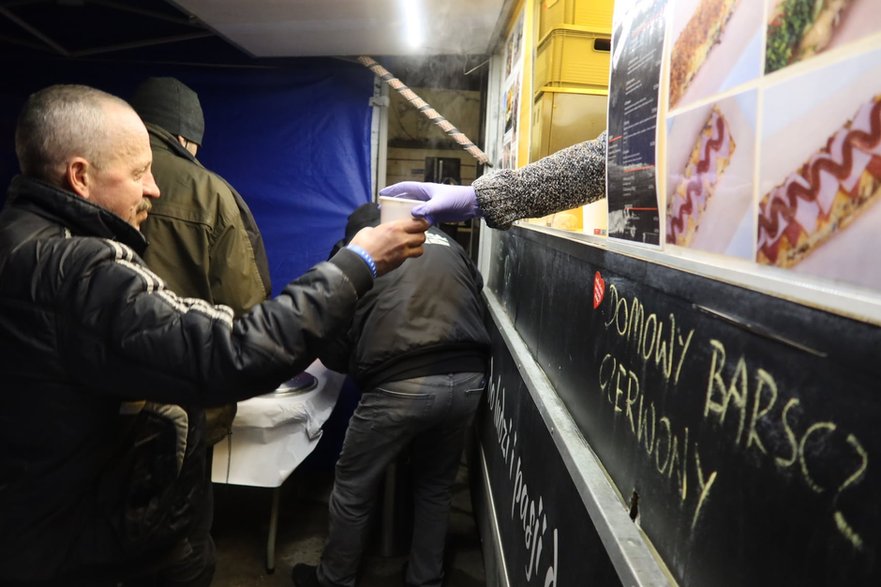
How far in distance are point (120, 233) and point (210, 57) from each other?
311 centimetres

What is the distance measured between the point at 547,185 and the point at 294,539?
2830 millimetres

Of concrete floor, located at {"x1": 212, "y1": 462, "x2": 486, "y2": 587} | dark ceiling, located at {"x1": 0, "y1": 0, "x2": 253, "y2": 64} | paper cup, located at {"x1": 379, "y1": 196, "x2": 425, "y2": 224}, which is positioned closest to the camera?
paper cup, located at {"x1": 379, "y1": 196, "x2": 425, "y2": 224}

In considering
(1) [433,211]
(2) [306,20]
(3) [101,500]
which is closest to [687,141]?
(1) [433,211]

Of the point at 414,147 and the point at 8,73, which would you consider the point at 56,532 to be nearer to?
the point at 8,73

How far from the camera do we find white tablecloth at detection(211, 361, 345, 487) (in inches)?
108

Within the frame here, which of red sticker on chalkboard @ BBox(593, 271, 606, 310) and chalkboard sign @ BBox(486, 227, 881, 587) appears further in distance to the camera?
red sticker on chalkboard @ BBox(593, 271, 606, 310)

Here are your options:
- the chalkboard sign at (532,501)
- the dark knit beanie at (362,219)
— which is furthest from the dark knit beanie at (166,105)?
the chalkboard sign at (532,501)

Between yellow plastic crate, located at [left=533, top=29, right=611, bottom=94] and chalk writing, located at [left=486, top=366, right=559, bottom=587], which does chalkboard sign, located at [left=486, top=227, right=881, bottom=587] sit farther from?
yellow plastic crate, located at [left=533, top=29, right=611, bottom=94]

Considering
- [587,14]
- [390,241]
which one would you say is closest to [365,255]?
[390,241]

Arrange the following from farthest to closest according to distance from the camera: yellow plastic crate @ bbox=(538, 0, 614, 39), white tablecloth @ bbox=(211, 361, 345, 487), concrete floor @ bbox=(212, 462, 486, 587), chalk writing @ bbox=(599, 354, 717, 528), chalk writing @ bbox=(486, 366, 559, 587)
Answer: concrete floor @ bbox=(212, 462, 486, 587) < white tablecloth @ bbox=(211, 361, 345, 487) < yellow plastic crate @ bbox=(538, 0, 614, 39) < chalk writing @ bbox=(486, 366, 559, 587) < chalk writing @ bbox=(599, 354, 717, 528)

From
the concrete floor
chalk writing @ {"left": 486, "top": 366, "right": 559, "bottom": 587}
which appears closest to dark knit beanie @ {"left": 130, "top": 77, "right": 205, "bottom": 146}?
chalk writing @ {"left": 486, "top": 366, "right": 559, "bottom": 587}

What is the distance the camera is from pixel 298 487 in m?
3.95

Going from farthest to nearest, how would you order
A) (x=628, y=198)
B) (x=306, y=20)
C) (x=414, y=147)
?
(x=414, y=147) < (x=306, y=20) < (x=628, y=198)

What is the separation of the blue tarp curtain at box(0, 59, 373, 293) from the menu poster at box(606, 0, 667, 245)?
2.96 m
